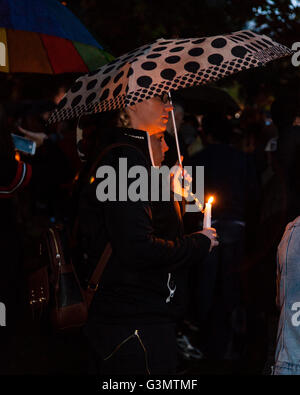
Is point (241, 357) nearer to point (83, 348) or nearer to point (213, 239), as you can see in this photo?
point (83, 348)

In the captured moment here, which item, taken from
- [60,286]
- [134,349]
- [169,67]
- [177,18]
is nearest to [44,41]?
[169,67]

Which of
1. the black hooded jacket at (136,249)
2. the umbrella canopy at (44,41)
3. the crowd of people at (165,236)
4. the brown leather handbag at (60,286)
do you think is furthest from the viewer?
the umbrella canopy at (44,41)

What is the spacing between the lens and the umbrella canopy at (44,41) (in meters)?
4.49

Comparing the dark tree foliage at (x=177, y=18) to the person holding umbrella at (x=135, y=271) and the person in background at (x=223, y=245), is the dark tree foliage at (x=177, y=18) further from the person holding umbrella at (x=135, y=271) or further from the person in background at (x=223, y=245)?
the person holding umbrella at (x=135, y=271)

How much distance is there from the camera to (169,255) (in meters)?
2.80

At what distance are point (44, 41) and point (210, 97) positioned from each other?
213 cm

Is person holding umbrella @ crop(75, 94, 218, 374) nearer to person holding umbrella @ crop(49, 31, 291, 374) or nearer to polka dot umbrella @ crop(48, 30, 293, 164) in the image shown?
person holding umbrella @ crop(49, 31, 291, 374)

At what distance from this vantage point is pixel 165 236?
9.58ft

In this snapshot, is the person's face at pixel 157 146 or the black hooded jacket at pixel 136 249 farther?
the person's face at pixel 157 146

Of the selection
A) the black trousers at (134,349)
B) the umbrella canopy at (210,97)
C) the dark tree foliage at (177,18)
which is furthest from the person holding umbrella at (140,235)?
the dark tree foliage at (177,18)

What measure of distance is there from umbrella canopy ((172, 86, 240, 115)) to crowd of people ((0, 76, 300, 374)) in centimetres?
21

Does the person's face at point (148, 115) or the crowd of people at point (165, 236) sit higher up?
the person's face at point (148, 115)

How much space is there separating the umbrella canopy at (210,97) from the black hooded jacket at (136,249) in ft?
11.3

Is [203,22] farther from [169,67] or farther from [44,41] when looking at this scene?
[169,67]
